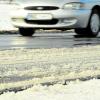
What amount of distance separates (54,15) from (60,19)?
20 centimetres

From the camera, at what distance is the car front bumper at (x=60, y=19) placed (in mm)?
15398

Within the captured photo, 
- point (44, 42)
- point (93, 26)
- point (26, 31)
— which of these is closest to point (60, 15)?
point (93, 26)

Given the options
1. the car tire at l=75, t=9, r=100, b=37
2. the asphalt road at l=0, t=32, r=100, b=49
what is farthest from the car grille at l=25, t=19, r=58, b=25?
the car tire at l=75, t=9, r=100, b=37

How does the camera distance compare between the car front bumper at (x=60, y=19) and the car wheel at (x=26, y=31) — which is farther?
the car wheel at (x=26, y=31)

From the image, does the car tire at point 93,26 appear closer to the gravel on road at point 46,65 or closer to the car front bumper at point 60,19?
the car front bumper at point 60,19

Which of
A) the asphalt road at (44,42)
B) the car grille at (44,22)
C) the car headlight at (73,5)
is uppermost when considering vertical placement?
the car headlight at (73,5)

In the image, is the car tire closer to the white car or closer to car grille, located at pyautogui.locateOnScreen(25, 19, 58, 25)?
the white car

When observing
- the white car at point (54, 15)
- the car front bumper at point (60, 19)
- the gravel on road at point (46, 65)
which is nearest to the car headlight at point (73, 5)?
the white car at point (54, 15)

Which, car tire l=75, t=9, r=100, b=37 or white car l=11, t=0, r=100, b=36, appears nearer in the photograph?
white car l=11, t=0, r=100, b=36

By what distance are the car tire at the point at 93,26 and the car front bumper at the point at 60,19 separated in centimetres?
23

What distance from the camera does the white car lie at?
50.6ft

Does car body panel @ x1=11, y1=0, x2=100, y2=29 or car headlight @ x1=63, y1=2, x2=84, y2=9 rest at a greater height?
car headlight @ x1=63, y1=2, x2=84, y2=9

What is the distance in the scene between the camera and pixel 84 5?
15.8 m

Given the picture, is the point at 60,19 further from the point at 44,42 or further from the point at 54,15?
the point at 44,42
